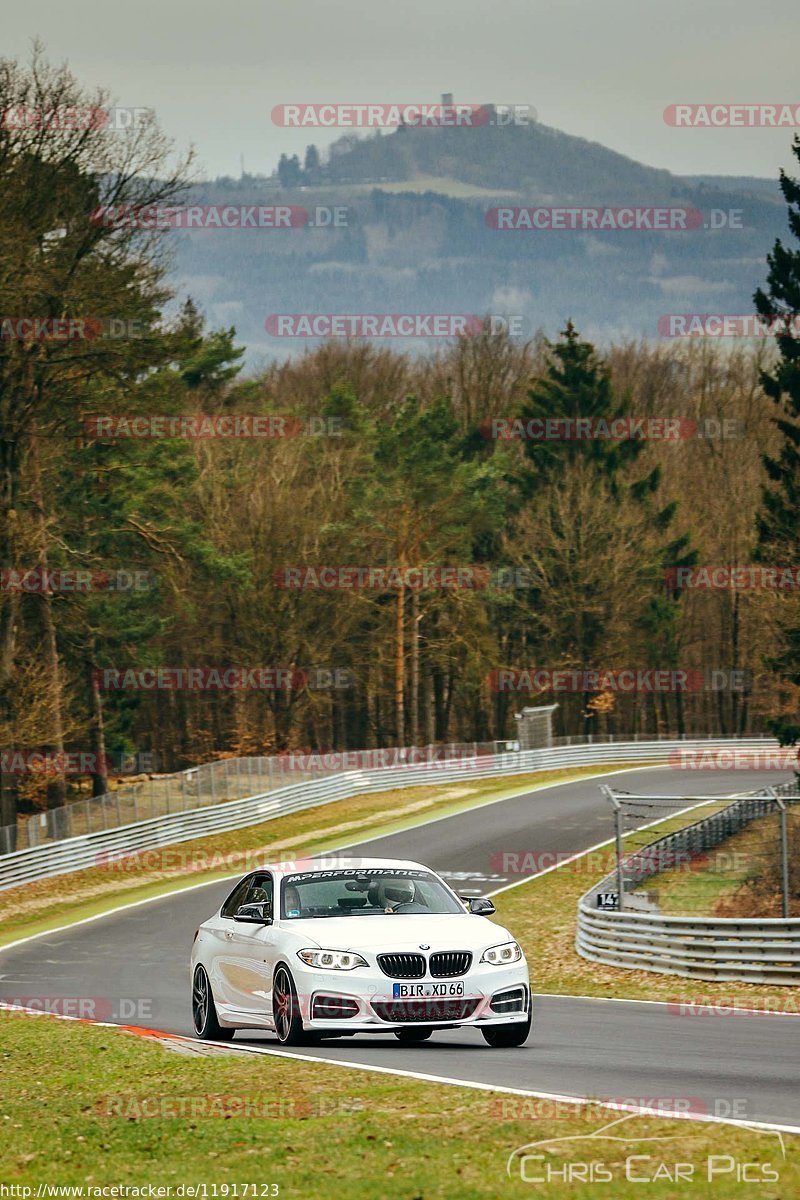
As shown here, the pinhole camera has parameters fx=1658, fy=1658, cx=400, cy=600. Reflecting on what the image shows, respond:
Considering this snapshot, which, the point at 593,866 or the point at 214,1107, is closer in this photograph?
the point at 214,1107

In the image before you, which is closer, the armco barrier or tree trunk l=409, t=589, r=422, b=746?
the armco barrier

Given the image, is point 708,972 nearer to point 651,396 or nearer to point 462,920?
point 462,920

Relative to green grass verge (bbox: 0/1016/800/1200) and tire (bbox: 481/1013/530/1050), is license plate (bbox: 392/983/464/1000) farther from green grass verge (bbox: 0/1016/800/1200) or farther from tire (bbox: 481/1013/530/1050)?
green grass verge (bbox: 0/1016/800/1200)

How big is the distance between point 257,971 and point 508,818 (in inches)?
1345

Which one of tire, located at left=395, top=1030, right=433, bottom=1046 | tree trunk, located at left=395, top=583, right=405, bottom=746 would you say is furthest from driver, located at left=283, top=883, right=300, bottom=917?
tree trunk, located at left=395, top=583, right=405, bottom=746

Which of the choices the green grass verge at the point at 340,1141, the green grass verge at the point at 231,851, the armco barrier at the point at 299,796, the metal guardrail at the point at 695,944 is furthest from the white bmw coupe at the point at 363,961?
the armco barrier at the point at 299,796

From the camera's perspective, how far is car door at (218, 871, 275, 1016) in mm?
13211

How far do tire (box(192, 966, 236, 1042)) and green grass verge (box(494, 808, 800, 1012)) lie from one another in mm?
6397

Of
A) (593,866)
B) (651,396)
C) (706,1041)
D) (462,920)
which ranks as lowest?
(593,866)

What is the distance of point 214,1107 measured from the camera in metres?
9.92

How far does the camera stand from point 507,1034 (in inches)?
514

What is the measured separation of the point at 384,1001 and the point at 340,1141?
3807 mm

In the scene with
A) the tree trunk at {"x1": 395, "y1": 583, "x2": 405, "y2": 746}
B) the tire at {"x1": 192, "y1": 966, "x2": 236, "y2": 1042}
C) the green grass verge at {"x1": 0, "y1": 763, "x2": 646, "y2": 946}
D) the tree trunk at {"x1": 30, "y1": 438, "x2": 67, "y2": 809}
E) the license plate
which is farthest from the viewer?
the tree trunk at {"x1": 395, "y1": 583, "x2": 405, "y2": 746}

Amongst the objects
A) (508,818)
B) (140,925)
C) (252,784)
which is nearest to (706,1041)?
(140,925)
